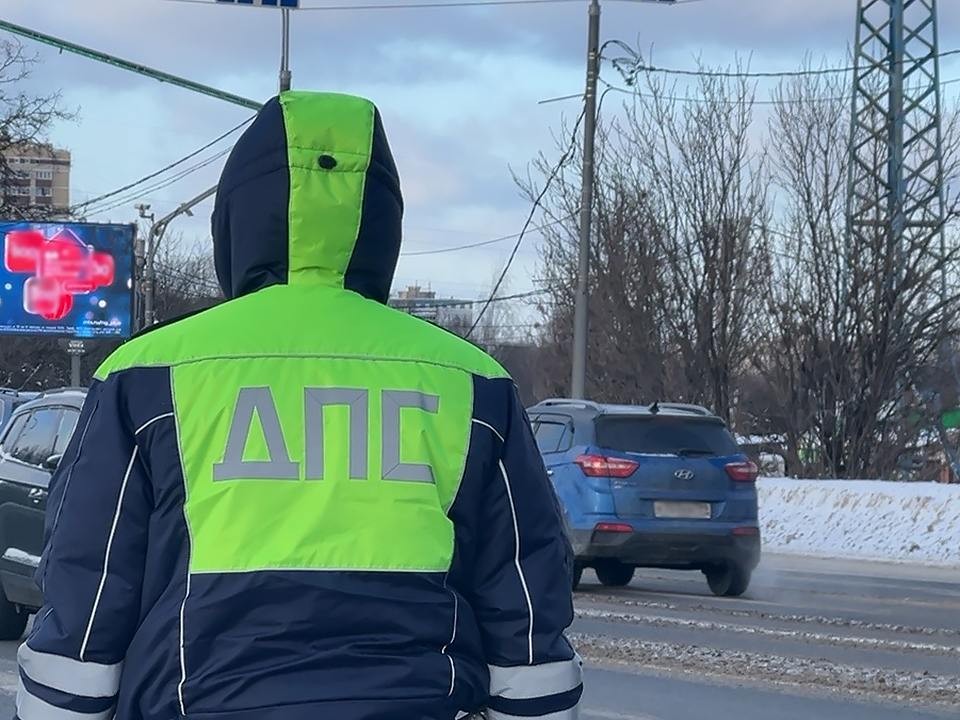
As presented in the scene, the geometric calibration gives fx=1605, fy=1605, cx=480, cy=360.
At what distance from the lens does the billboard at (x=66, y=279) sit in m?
38.3

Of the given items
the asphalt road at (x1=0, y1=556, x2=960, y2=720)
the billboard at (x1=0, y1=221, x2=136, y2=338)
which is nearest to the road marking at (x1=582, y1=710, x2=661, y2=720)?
the asphalt road at (x1=0, y1=556, x2=960, y2=720)

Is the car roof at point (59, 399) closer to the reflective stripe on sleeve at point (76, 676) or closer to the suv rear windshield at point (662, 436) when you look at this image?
the suv rear windshield at point (662, 436)

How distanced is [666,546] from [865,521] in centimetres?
786

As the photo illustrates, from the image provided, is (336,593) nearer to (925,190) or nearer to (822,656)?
(822,656)

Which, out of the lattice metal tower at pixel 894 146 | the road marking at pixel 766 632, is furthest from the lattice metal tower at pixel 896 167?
the road marking at pixel 766 632

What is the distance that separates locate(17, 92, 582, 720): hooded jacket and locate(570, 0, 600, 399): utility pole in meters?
20.4

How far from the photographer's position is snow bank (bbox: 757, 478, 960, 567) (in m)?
19.7

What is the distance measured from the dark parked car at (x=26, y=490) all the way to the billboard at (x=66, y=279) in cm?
2821

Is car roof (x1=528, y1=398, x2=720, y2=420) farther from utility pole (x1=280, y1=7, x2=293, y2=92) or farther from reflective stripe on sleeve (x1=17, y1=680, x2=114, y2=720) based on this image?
reflective stripe on sleeve (x1=17, y1=680, x2=114, y2=720)

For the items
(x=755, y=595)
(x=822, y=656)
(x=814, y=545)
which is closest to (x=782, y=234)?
(x=814, y=545)

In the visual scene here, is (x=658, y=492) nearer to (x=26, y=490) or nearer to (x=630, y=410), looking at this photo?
(x=630, y=410)

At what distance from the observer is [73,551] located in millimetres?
2506

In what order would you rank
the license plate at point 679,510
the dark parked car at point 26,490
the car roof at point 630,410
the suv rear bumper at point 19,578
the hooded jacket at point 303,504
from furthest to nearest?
the car roof at point 630,410 < the license plate at point 679,510 < the dark parked car at point 26,490 < the suv rear bumper at point 19,578 < the hooded jacket at point 303,504

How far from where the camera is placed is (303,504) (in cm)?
246
